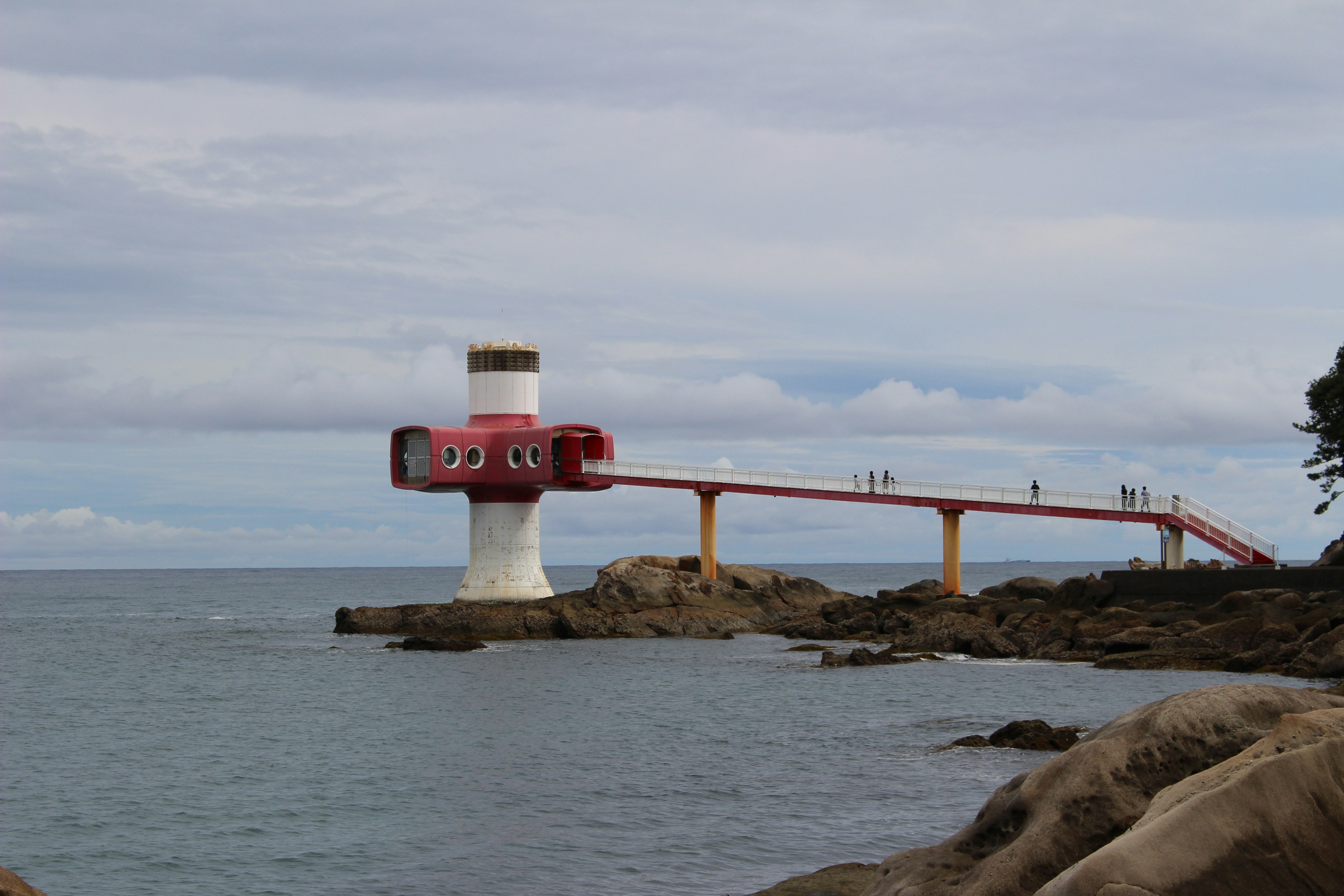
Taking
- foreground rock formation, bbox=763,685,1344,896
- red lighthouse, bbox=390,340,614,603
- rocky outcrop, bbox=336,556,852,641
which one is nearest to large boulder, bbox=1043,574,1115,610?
rocky outcrop, bbox=336,556,852,641

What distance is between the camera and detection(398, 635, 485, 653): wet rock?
127ft

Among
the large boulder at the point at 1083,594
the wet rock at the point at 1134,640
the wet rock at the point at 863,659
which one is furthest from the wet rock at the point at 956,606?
the wet rock at the point at 1134,640

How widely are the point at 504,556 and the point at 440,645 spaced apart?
6663mm

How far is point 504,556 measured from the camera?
44875mm

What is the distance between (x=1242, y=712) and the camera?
7.88m

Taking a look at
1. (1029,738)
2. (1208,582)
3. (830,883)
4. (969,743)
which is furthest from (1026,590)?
(830,883)

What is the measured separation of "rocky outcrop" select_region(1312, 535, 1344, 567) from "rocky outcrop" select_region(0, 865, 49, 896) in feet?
109

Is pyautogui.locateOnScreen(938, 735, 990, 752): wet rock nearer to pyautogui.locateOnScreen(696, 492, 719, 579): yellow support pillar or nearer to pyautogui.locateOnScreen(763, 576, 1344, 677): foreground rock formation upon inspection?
pyautogui.locateOnScreen(763, 576, 1344, 677): foreground rock formation

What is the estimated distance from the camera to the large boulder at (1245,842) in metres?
5.90

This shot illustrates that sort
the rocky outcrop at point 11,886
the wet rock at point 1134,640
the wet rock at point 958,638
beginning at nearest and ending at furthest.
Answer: the rocky outcrop at point 11,886 < the wet rock at point 1134,640 < the wet rock at point 958,638

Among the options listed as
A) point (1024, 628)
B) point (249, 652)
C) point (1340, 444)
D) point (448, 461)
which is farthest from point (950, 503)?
point (249, 652)

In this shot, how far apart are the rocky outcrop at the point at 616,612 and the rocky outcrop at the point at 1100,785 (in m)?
33.3

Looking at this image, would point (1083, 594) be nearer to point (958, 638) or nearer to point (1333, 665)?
point (958, 638)

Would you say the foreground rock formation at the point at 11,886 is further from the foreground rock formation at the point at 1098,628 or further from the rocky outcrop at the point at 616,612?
the rocky outcrop at the point at 616,612
